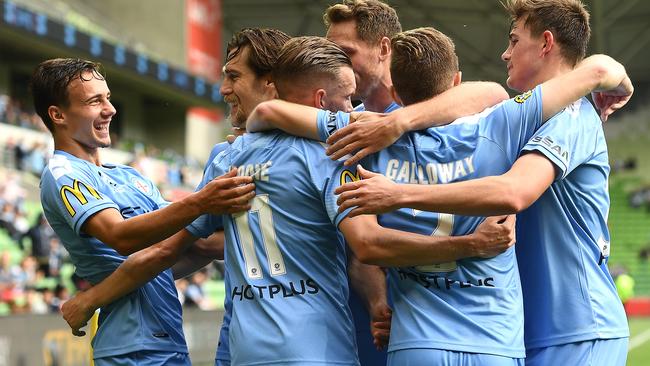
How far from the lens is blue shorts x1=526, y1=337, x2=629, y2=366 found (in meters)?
3.13

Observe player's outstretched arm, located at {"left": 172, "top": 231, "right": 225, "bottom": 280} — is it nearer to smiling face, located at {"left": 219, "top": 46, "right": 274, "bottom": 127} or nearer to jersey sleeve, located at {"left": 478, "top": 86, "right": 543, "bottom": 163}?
smiling face, located at {"left": 219, "top": 46, "right": 274, "bottom": 127}

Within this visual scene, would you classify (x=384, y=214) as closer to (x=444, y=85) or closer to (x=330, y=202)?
(x=330, y=202)

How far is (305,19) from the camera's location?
103ft

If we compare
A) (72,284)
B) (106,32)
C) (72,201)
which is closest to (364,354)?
(72,201)

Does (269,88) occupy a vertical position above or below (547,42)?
below

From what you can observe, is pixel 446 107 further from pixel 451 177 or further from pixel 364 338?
pixel 364 338

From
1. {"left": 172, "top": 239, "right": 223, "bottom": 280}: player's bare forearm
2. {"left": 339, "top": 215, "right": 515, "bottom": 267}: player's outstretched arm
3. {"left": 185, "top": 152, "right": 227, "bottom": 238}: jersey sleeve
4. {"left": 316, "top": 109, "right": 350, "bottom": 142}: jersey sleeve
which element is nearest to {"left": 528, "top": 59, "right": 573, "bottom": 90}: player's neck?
{"left": 339, "top": 215, "right": 515, "bottom": 267}: player's outstretched arm

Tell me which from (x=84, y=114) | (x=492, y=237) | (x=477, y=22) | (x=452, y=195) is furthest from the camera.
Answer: (x=477, y=22)

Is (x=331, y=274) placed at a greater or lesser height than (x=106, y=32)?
greater

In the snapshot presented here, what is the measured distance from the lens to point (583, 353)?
3.14 metres

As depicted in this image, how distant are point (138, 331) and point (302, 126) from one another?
1190 millimetres

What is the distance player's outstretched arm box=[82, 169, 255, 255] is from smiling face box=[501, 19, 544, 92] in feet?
3.25

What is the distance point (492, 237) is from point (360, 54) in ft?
4.52

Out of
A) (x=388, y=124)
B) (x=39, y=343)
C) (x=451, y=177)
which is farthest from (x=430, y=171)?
(x=39, y=343)
